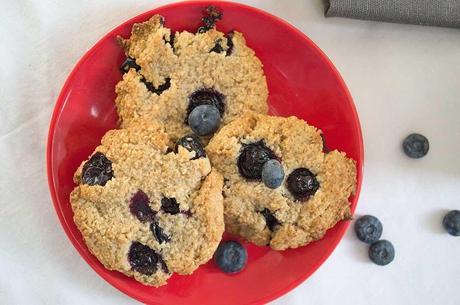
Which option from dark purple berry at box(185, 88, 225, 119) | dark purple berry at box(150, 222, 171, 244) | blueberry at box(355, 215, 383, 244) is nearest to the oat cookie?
dark purple berry at box(185, 88, 225, 119)

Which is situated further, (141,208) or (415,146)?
(415,146)

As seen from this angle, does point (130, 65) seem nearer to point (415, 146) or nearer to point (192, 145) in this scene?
point (192, 145)

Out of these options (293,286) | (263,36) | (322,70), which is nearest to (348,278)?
(293,286)

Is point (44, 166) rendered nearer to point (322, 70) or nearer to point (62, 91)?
point (62, 91)

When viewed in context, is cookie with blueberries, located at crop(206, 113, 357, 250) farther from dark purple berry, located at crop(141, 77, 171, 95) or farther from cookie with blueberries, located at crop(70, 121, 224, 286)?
dark purple berry, located at crop(141, 77, 171, 95)

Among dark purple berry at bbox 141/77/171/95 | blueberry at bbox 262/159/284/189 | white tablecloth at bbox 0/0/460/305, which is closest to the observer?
blueberry at bbox 262/159/284/189

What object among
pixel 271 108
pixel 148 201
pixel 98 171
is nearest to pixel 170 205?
pixel 148 201
